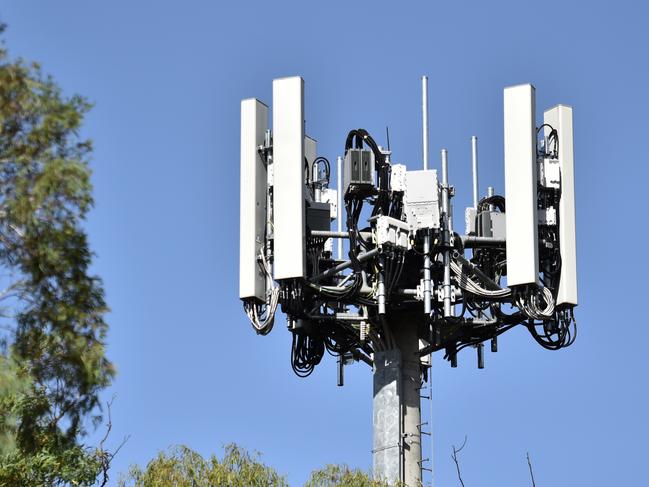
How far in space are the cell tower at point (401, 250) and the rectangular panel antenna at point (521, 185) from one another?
0.04 m

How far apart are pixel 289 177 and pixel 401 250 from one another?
11.6 ft

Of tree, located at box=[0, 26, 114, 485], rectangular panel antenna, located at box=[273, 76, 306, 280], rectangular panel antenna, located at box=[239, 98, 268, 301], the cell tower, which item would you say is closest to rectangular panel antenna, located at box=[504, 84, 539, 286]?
the cell tower

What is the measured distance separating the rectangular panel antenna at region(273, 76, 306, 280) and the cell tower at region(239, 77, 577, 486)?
1.1 inches

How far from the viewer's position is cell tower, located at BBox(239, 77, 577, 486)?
50406 millimetres

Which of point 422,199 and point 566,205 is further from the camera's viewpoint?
point 566,205

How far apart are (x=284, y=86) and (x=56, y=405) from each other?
17.4m

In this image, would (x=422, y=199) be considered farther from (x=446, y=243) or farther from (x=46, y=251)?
(x=46, y=251)

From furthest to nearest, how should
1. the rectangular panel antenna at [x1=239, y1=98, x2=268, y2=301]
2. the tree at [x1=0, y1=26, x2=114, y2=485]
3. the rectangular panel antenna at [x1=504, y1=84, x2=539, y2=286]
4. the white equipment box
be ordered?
the rectangular panel antenna at [x1=239, y1=98, x2=268, y2=301] < the white equipment box < the rectangular panel antenna at [x1=504, y1=84, x2=539, y2=286] < the tree at [x1=0, y1=26, x2=114, y2=485]

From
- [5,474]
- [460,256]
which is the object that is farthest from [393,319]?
[5,474]

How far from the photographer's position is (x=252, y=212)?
2021 inches

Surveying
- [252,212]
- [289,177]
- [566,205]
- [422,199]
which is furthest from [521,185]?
[252,212]

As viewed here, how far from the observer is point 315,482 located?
50375 mm

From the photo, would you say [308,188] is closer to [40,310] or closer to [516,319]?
[516,319]

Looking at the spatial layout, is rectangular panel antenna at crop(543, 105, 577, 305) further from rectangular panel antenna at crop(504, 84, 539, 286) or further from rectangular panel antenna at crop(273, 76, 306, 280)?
rectangular panel antenna at crop(273, 76, 306, 280)
